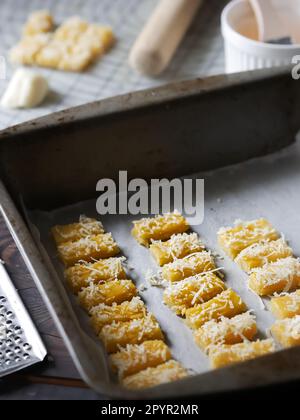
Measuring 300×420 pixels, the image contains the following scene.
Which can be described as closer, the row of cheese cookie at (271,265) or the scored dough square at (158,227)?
the row of cheese cookie at (271,265)

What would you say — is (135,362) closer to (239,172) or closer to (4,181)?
(4,181)

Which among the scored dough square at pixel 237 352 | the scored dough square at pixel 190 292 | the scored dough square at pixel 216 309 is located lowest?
the scored dough square at pixel 237 352

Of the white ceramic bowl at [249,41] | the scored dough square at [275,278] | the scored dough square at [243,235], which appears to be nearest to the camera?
the scored dough square at [275,278]

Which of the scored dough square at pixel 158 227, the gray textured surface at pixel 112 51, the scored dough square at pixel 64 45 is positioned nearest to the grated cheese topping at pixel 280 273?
the scored dough square at pixel 158 227

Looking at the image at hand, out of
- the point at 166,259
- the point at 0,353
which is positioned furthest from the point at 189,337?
the point at 0,353

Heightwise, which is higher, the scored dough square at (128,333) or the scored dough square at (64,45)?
the scored dough square at (64,45)

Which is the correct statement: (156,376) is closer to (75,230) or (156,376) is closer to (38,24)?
(75,230)

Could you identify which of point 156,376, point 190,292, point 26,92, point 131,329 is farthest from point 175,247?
point 26,92

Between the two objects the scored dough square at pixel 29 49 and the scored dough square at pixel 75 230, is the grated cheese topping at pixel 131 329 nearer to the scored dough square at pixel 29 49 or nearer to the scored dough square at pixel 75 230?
the scored dough square at pixel 75 230
